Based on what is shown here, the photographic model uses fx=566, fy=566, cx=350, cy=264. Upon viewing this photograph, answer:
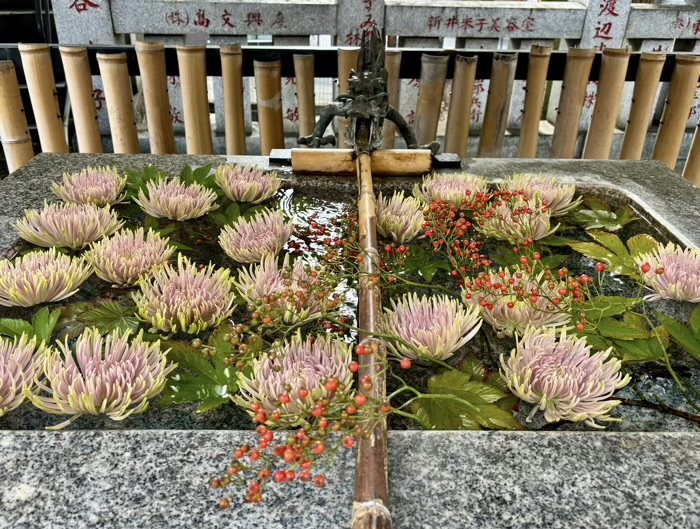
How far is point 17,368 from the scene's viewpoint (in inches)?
45.4

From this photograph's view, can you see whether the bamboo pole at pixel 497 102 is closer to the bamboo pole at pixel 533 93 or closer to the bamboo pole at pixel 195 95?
the bamboo pole at pixel 533 93

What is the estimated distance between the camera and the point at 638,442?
1.02 metres

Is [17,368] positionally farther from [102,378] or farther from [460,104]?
[460,104]

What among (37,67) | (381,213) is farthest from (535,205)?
(37,67)

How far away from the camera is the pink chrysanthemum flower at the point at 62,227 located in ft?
5.64

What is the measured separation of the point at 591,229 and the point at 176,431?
5.20ft

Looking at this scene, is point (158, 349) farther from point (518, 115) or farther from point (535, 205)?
point (518, 115)

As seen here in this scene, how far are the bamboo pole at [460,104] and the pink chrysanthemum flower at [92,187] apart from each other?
2.09 meters

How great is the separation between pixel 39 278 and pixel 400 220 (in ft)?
3.56

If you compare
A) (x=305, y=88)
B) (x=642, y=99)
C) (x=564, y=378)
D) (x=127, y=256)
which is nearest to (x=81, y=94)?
(x=305, y=88)

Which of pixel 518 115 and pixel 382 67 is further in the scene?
pixel 518 115

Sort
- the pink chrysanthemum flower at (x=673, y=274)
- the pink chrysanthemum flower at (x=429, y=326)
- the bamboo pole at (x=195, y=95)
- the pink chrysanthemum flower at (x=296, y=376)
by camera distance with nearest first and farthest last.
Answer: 1. the pink chrysanthemum flower at (x=296, y=376)
2. the pink chrysanthemum flower at (x=429, y=326)
3. the pink chrysanthemum flower at (x=673, y=274)
4. the bamboo pole at (x=195, y=95)

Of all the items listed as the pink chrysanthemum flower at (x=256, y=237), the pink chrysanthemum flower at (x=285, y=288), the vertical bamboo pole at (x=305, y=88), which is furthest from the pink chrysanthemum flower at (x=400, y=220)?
the vertical bamboo pole at (x=305, y=88)

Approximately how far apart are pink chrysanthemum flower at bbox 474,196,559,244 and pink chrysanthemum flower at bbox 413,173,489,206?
0.57ft
